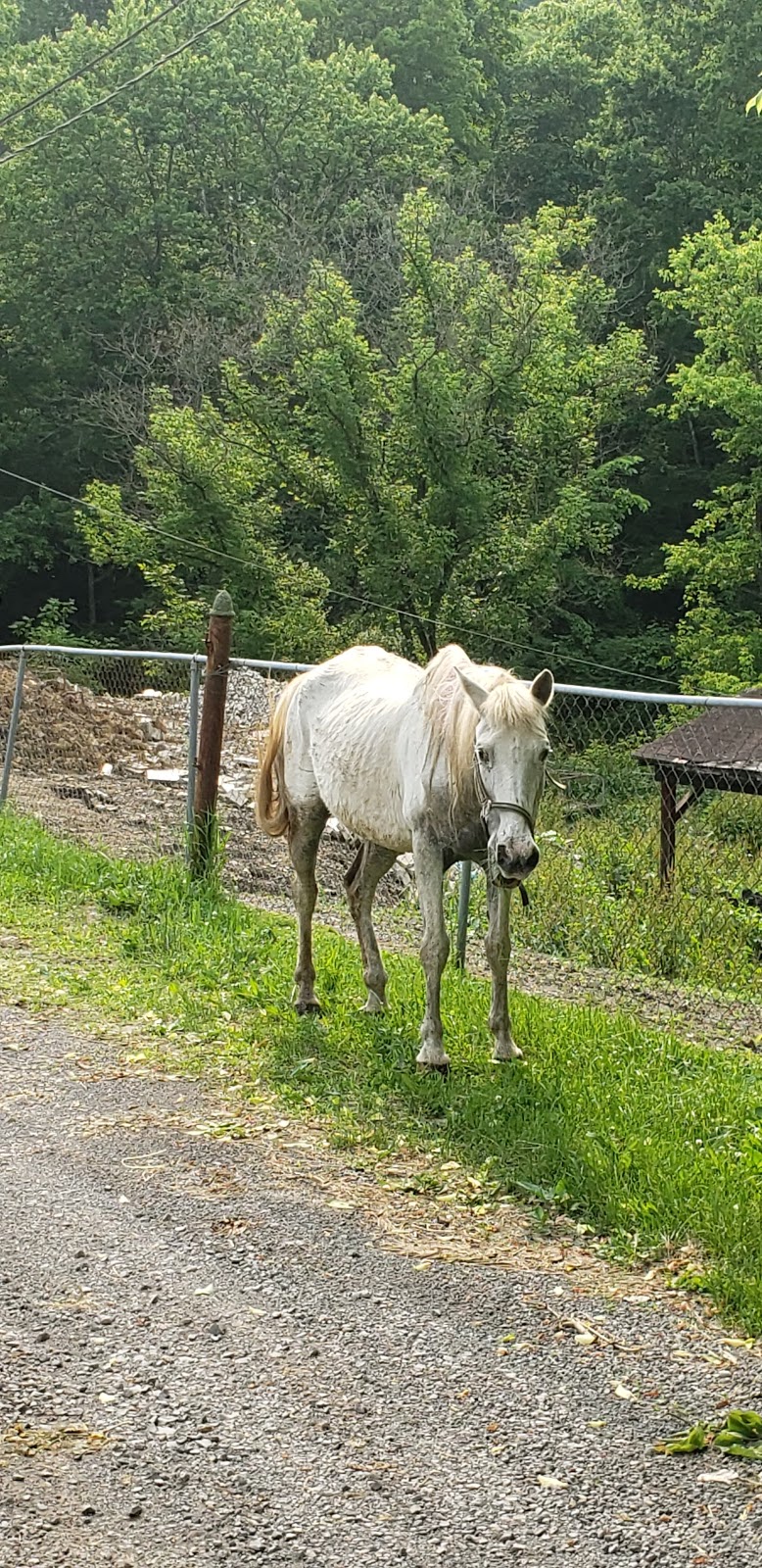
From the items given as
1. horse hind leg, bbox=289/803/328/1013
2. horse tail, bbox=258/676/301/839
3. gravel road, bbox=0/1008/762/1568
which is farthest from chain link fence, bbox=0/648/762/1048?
gravel road, bbox=0/1008/762/1568

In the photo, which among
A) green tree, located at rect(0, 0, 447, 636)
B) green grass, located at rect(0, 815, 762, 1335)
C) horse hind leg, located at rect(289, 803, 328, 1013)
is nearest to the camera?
green grass, located at rect(0, 815, 762, 1335)

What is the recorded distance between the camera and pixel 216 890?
8164 mm

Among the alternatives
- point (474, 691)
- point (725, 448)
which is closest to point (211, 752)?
point (474, 691)

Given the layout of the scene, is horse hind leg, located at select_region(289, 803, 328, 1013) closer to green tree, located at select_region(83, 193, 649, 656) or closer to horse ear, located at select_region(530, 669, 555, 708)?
horse ear, located at select_region(530, 669, 555, 708)

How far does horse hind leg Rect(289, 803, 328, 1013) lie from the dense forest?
43.0 ft

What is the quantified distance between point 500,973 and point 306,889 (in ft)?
4.85

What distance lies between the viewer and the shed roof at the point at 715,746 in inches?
362

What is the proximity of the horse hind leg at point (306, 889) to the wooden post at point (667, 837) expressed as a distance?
1642 mm

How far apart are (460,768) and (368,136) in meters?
26.8

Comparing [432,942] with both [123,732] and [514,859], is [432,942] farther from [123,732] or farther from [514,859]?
[123,732]

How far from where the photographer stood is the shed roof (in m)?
9.20

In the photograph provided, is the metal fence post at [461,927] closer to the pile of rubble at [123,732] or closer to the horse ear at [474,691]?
the horse ear at [474,691]

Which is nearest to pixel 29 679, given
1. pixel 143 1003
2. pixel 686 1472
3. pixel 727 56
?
pixel 143 1003

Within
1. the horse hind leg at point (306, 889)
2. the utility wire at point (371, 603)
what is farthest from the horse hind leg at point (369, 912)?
the utility wire at point (371, 603)
